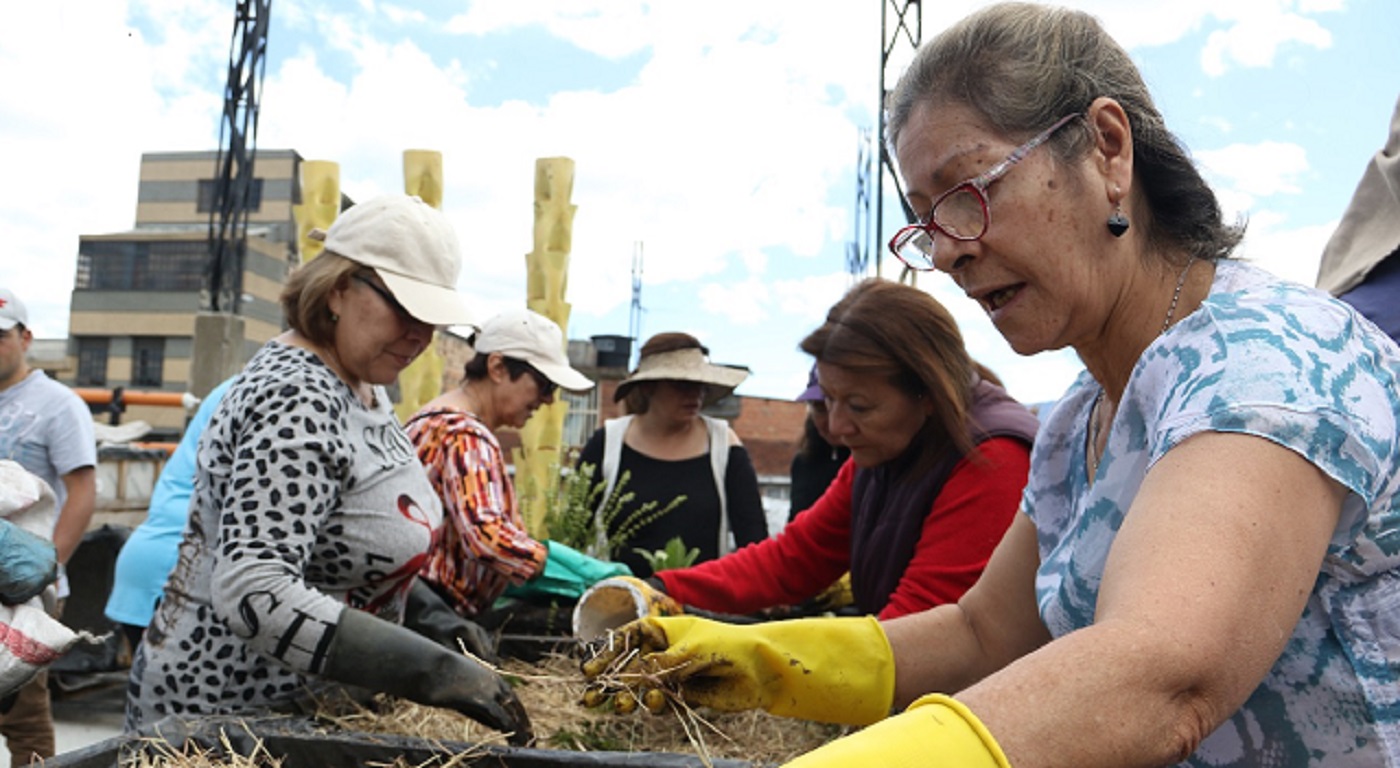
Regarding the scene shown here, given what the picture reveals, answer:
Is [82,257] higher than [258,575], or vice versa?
[82,257]

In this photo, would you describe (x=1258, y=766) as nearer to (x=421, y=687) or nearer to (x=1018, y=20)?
(x=1018, y=20)

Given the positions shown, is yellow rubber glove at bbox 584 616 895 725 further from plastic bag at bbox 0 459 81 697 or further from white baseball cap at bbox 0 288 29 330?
white baseball cap at bbox 0 288 29 330

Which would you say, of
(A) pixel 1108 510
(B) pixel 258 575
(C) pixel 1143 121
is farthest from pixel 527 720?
(C) pixel 1143 121

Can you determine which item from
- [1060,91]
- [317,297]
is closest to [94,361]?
[317,297]

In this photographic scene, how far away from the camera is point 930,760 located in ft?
2.48

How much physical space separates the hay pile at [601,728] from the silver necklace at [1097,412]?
935 millimetres

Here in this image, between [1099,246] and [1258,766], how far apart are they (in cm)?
Answer: 57

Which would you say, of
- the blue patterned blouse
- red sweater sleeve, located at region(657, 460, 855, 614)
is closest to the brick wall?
red sweater sleeve, located at region(657, 460, 855, 614)

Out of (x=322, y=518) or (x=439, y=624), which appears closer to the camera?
(x=322, y=518)

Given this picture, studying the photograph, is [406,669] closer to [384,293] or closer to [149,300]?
[384,293]

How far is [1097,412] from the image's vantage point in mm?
1392

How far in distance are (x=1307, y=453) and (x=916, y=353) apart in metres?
1.61

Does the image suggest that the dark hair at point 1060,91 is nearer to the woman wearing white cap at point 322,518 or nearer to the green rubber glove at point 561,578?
the woman wearing white cap at point 322,518

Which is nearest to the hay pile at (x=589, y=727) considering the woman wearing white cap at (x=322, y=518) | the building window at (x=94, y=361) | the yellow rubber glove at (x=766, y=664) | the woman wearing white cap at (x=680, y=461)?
the woman wearing white cap at (x=322, y=518)
